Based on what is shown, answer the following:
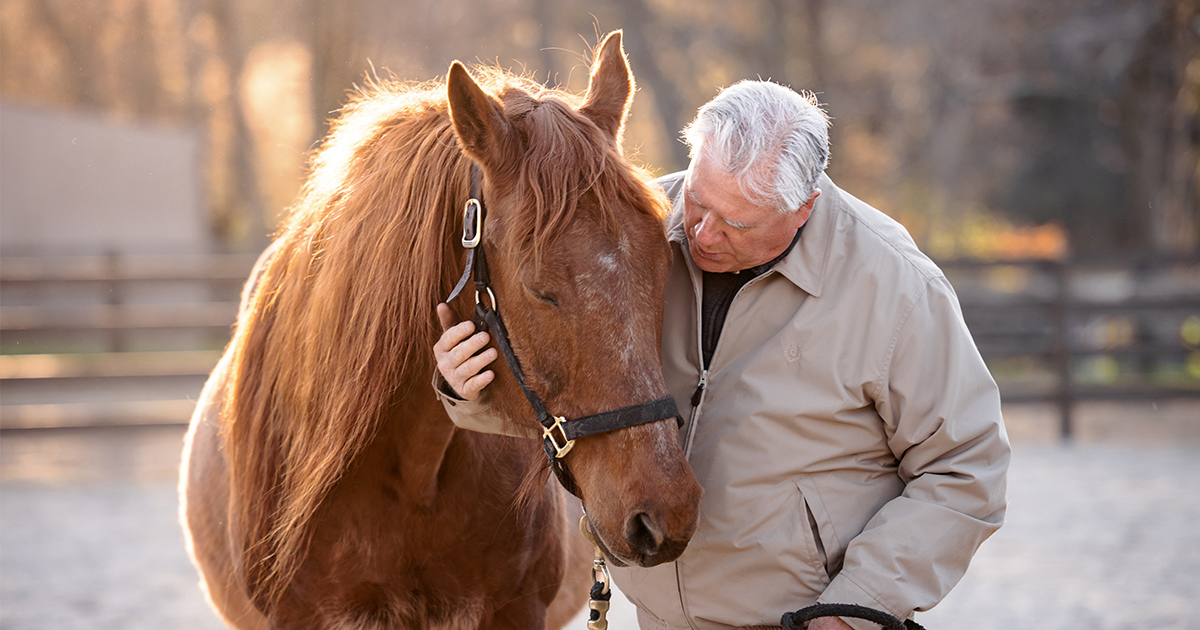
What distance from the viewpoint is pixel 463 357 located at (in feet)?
5.59

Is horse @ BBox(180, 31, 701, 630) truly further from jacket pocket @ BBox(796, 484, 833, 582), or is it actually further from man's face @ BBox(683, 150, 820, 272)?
jacket pocket @ BBox(796, 484, 833, 582)

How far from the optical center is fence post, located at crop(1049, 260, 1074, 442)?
312 inches

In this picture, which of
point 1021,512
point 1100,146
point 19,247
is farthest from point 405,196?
point 1100,146

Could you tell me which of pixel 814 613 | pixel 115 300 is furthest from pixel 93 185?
pixel 814 613

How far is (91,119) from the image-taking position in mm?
15969

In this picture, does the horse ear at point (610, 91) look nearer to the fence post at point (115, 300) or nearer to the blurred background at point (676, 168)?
the blurred background at point (676, 168)

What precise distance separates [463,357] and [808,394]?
684 millimetres

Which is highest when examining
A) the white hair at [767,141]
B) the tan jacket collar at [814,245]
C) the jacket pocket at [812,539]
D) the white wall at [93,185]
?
the white hair at [767,141]

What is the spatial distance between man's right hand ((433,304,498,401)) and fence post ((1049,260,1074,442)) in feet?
24.5

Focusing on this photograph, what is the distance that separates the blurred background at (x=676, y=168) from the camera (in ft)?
17.4

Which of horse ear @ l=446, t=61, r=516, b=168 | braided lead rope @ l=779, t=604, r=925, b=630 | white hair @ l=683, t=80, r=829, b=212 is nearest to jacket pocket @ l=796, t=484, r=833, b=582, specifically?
braided lead rope @ l=779, t=604, r=925, b=630

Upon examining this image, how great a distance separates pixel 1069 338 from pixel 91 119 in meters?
15.5

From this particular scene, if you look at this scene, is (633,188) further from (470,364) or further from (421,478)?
(421,478)

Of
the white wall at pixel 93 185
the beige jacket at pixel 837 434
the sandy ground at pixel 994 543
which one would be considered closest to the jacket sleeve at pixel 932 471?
→ the beige jacket at pixel 837 434
